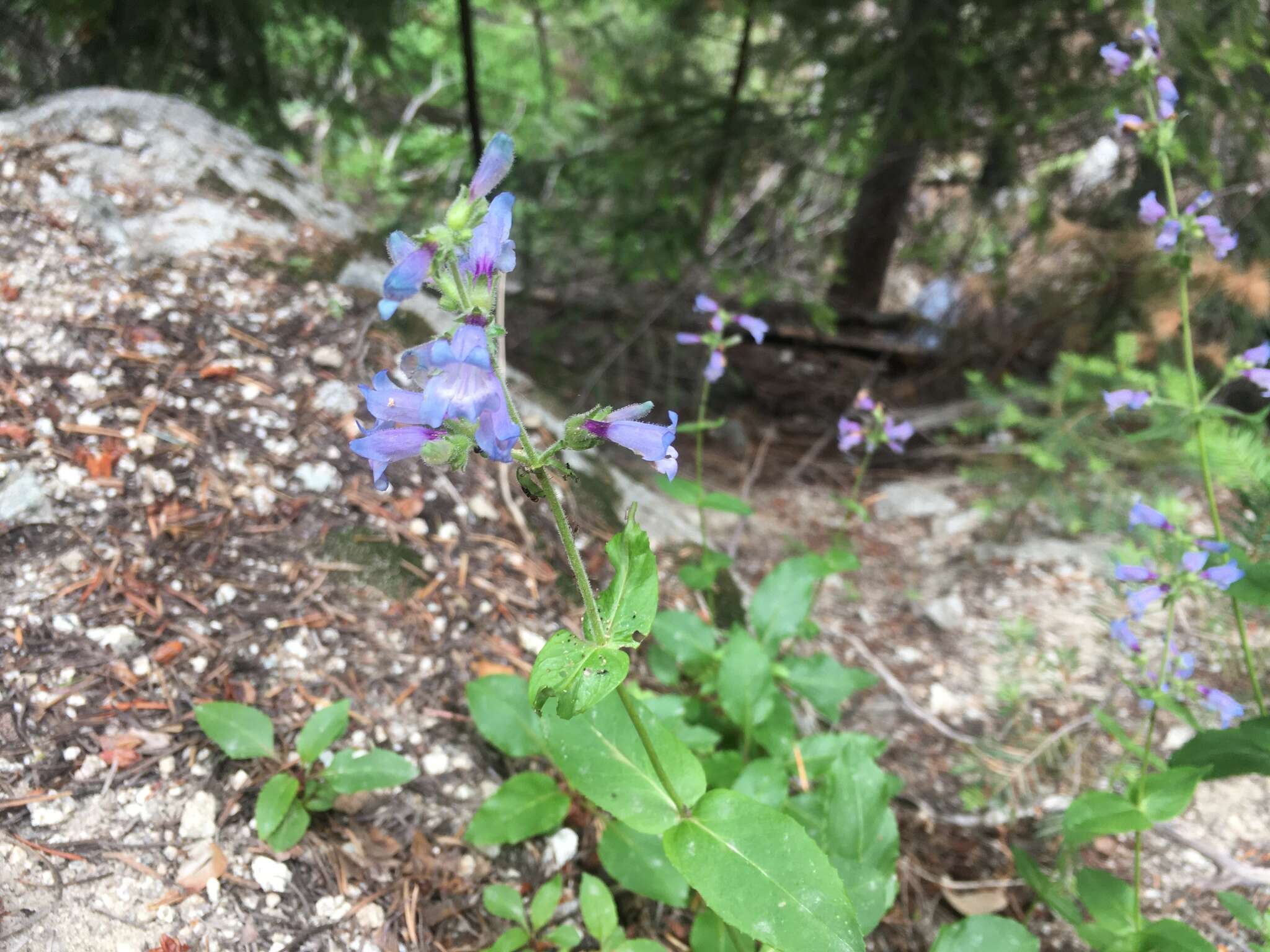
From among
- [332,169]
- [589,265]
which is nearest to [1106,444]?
[589,265]

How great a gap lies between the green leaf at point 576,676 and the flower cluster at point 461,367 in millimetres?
393

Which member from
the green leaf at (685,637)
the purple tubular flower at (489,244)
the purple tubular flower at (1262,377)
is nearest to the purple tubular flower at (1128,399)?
the purple tubular flower at (1262,377)

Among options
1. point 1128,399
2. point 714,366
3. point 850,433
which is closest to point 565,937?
point 714,366

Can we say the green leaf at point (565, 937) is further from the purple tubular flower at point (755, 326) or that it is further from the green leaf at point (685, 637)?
the purple tubular flower at point (755, 326)

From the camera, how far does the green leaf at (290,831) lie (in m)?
1.82

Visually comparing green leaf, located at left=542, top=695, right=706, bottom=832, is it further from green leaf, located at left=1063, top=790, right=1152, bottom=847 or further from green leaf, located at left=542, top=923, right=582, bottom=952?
green leaf, located at left=1063, top=790, right=1152, bottom=847

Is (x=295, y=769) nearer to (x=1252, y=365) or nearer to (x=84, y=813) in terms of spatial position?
(x=84, y=813)

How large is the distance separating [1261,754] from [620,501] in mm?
2576

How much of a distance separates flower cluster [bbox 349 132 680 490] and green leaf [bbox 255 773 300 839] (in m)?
0.96

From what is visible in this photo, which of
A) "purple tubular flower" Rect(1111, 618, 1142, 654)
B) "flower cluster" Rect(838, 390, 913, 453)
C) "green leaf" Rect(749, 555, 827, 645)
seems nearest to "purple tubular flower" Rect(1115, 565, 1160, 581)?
"purple tubular flower" Rect(1111, 618, 1142, 654)

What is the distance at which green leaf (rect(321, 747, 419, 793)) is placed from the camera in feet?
6.36

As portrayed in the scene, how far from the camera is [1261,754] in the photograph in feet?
6.46

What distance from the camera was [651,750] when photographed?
63.8 inches

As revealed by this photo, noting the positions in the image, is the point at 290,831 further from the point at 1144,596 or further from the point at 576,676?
the point at 1144,596
